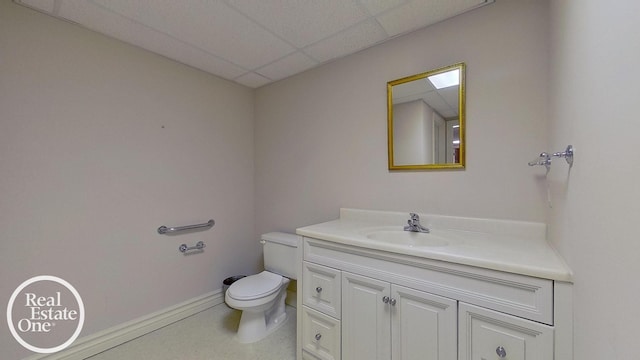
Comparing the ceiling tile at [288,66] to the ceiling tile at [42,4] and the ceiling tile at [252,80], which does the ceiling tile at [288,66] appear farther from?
the ceiling tile at [42,4]

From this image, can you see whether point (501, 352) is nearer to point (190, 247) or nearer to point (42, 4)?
point (190, 247)

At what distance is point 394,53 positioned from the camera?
5.74ft

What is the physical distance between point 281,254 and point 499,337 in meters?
1.57

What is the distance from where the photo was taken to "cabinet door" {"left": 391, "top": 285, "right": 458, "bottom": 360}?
3.31ft

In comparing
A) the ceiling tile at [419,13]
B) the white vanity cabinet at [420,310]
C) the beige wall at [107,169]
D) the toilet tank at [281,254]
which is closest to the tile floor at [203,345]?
the beige wall at [107,169]

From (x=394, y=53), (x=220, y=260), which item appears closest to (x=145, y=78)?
(x=220, y=260)

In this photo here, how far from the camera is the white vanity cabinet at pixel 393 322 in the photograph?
40.5 inches

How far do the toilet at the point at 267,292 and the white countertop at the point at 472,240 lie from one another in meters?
0.42

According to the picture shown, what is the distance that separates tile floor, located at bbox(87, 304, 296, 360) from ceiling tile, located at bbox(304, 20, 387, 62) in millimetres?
2221

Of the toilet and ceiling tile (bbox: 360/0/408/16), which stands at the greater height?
ceiling tile (bbox: 360/0/408/16)

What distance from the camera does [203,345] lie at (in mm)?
1750

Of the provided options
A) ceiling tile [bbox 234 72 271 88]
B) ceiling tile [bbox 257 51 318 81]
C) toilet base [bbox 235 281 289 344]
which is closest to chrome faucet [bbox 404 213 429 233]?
toilet base [bbox 235 281 289 344]

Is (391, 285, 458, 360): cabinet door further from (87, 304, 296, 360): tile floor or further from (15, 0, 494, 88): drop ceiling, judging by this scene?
(15, 0, 494, 88): drop ceiling

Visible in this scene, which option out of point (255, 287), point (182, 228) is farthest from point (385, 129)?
point (182, 228)
